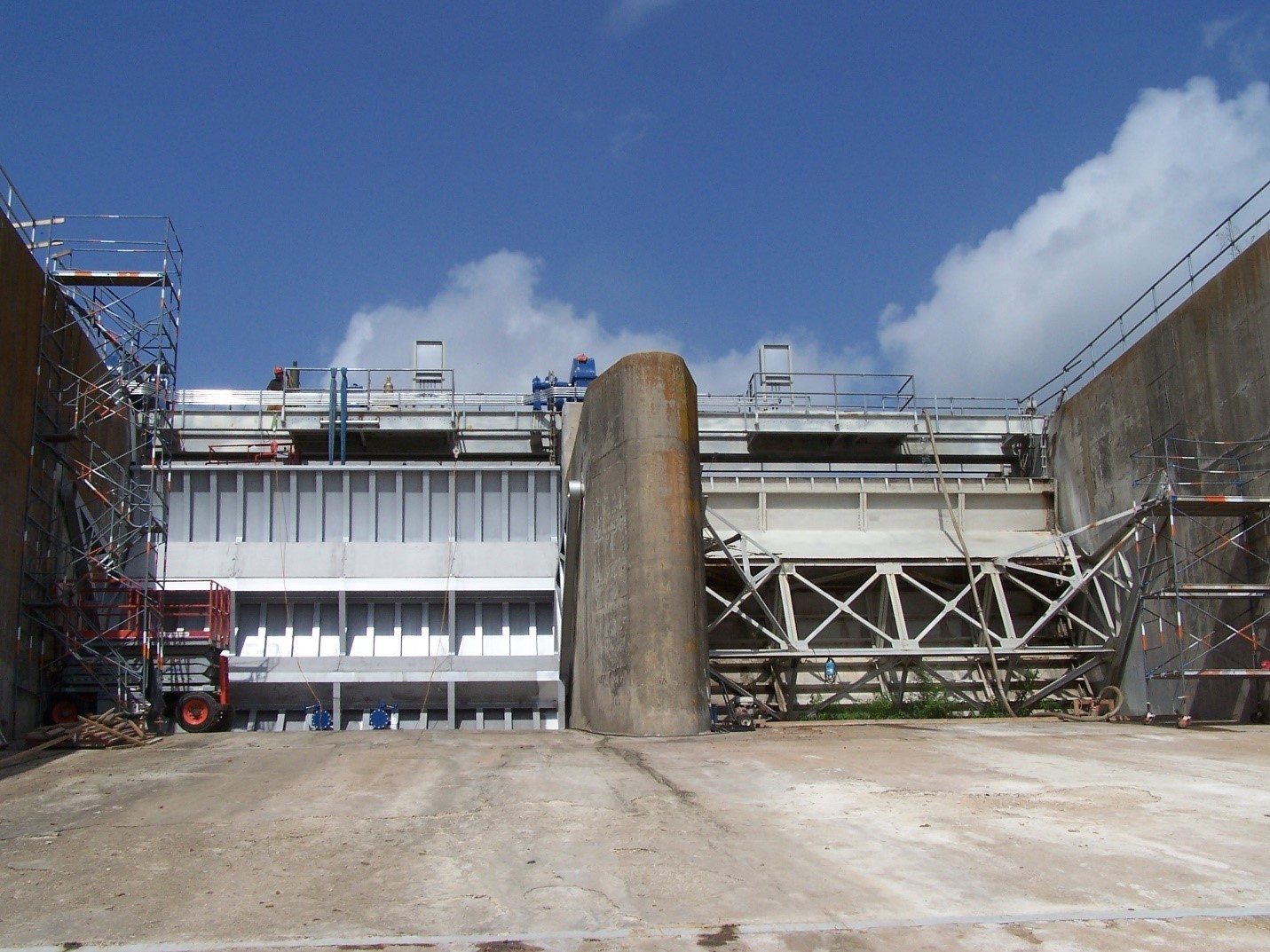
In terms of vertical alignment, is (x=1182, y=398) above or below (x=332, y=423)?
below

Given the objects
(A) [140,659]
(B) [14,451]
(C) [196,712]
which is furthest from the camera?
(C) [196,712]

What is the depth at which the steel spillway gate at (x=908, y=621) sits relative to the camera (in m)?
21.2

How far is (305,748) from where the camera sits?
46.5ft

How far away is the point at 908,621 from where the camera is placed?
24.8 m

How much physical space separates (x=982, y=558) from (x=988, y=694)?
3.11 m

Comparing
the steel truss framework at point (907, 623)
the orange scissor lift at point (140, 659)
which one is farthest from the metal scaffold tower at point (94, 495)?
the steel truss framework at point (907, 623)

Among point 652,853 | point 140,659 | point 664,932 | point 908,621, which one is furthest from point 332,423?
point 664,932

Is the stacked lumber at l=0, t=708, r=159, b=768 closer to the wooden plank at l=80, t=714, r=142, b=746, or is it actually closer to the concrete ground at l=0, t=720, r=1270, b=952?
the wooden plank at l=80, t=714, r=142, b=746

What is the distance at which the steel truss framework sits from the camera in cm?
2119

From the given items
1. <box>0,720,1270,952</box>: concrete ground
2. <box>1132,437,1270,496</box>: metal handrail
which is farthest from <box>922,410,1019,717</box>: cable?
<box>0,720,1270,952</box>: concrete ground

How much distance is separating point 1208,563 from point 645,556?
10186 millimetres

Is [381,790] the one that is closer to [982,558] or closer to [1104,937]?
[1104,937]

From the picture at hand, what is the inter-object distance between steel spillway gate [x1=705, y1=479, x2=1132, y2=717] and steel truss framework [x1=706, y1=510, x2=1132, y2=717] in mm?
35

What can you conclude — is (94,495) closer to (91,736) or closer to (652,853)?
(91,736)
